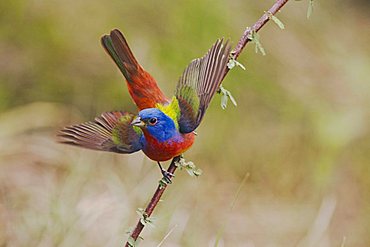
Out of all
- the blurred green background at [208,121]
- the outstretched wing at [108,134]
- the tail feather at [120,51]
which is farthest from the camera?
the blurred green background at [208,121]

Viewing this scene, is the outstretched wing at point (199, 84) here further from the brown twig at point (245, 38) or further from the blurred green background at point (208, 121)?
the blurred green background at point (208, 121)

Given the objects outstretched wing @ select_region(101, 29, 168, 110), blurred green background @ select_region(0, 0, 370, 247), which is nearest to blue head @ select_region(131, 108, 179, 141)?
outstretched wing @ select_region(101, 29, 168, 110)

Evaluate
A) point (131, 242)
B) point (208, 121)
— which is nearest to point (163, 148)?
point (131, 242)

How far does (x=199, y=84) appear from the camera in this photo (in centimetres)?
154

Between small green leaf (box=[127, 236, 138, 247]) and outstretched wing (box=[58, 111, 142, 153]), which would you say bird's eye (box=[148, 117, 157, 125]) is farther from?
small green leaf (box=[127, 236, 138, 247])

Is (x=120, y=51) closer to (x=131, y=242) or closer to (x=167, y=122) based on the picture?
(x=167, y=122)

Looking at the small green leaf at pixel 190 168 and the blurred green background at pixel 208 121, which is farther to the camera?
the blurred green background at pixel 208 121

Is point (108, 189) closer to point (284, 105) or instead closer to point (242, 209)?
point (242, 209)

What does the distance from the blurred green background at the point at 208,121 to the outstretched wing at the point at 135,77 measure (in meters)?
2.18

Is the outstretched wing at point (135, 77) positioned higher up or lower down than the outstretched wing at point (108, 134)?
higher up

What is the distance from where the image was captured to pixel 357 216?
450 cm

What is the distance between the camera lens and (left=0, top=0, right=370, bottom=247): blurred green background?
4.20m

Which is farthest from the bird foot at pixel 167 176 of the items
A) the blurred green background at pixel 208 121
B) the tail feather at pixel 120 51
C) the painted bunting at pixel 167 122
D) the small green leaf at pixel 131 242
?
the blurred green background at pixel 208 121

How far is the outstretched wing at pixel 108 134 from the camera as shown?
4.74 feet
